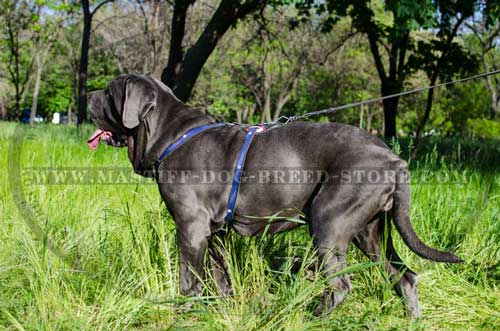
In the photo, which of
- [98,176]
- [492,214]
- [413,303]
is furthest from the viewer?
[98,176]

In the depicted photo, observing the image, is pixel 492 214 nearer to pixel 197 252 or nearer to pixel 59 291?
Answer: pixel 197 252

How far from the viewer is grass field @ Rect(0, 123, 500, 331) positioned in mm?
2881

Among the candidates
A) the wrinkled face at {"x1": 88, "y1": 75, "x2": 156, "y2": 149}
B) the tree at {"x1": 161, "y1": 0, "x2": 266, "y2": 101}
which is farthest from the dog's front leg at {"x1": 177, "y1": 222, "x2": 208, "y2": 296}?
the tree at {"x1": 161, "y1": 0, "x2": 266, "y2": 101}

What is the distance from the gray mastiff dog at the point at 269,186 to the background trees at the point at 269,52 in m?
6.14

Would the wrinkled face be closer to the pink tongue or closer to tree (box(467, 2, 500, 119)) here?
the pink tongue

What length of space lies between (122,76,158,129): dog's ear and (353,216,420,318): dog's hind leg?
1.71 meters

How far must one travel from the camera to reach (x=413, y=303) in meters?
3.29

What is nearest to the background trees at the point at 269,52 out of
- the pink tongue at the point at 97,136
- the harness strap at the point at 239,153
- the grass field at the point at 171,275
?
the grass field at the point at 171,275

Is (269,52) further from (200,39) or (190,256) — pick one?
(190,256)

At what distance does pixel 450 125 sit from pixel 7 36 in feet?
114

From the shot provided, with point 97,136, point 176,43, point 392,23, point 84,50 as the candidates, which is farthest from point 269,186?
point 84,50

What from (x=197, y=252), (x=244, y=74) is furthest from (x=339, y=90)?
(x=197, y=252)

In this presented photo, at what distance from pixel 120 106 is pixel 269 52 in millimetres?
16884

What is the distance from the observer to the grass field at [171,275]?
2881mm
